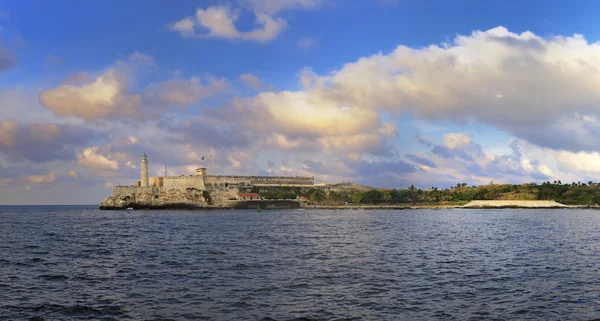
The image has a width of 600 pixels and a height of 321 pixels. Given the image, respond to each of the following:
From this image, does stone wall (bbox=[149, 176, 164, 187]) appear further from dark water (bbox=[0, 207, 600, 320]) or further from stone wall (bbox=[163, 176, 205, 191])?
dark water (bbox=[0, 207, 600, 320])

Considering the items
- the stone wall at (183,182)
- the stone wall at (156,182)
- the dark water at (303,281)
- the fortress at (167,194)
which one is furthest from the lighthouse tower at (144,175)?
the dark water at (303,281)

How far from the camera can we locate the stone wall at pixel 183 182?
619 ft

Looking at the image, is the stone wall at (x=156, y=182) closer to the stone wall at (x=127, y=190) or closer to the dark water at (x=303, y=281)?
the stone wall at (x=127, y=190)

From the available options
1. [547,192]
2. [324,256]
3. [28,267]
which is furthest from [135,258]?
[547,192]

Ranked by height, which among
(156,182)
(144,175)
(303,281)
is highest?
(144,175)

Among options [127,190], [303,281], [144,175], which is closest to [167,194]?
[144,175]

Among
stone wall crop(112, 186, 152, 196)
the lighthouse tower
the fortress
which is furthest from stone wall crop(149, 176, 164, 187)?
stone wall crop(112, 186, 152, 196)

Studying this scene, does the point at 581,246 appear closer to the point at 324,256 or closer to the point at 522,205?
the point at 324,256

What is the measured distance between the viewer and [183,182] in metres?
190

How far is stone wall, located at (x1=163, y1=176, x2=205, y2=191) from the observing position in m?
189

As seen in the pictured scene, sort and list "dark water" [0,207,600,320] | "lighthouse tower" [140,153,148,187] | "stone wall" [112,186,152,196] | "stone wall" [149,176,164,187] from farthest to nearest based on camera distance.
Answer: "stone wall" [149,176,164,187] → "lighthouse tower" [140,153,148,187] → "stone wall" [112,186,152,196] → "dark water" [0,207,600,320]

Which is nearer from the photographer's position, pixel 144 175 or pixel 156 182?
pixel 144 175

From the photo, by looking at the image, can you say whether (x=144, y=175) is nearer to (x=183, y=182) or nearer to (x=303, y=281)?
(x=183, y=182)

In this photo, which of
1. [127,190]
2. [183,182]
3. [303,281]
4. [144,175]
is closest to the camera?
[303,281]
